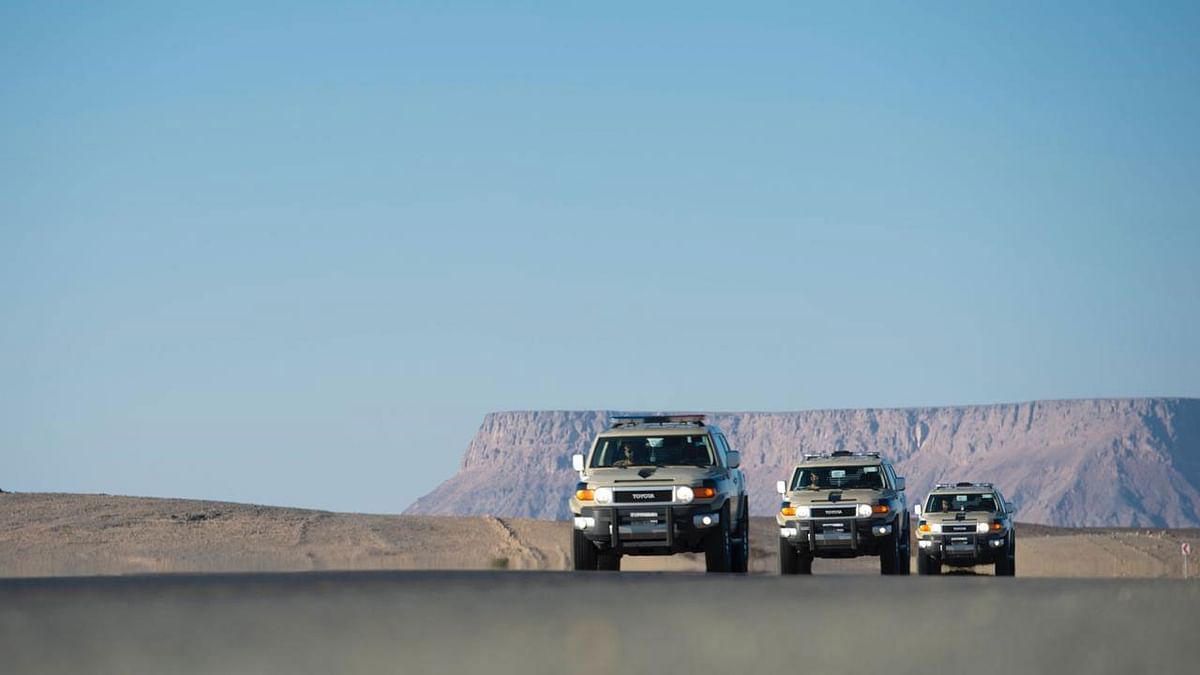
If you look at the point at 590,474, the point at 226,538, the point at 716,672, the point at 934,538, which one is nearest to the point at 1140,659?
the point at 716,672

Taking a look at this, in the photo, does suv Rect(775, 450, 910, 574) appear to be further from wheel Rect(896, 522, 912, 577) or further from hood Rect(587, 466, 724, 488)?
hood Rect(587, 466, 724, 488)

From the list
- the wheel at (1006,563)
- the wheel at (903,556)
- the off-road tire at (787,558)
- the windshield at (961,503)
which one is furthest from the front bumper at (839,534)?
the windshield at (961,503)

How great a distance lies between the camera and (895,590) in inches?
322

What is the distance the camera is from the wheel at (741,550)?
25.0 meters

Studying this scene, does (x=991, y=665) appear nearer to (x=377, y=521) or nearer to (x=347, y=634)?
(x=347, y=634)

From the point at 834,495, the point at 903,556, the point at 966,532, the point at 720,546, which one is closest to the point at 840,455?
the point at 834,495

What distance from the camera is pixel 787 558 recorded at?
95.0 ft

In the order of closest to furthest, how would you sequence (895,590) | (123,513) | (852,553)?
(895,590) < (852,553) < (123,513)

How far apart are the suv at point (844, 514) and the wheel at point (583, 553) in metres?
4.32

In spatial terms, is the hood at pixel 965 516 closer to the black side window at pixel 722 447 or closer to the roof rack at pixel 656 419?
the black side window at pixel 722 447

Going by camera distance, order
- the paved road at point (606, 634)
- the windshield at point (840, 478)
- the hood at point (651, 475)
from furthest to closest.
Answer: the windshield at point (840, 478)
the hood at point (651, 475)
the paved road at point (606, 634)

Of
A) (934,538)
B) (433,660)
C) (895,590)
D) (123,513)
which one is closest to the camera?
(433,660)

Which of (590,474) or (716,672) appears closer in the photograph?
(716,672)

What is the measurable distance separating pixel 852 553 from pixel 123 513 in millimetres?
44929
